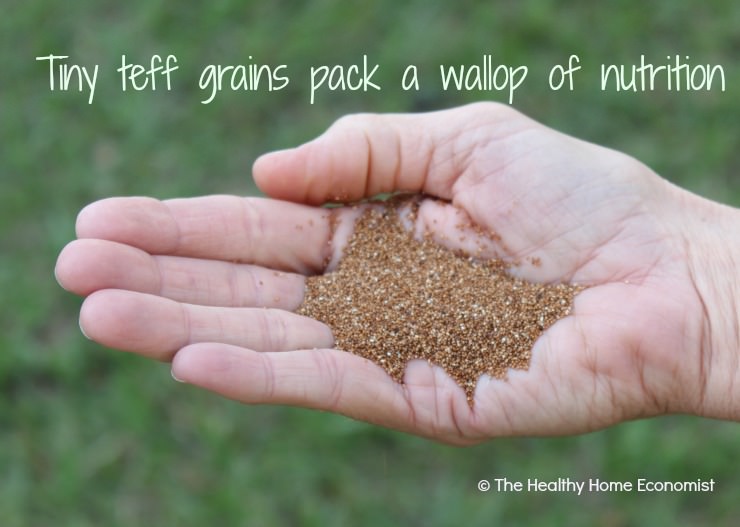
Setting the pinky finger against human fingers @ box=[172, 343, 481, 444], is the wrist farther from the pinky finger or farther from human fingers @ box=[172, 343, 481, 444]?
the pinky finger

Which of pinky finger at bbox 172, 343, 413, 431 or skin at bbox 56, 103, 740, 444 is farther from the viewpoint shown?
skin at bbox 56, 103, 740, 444

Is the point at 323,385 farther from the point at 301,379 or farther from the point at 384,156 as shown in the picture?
the point at 384,156

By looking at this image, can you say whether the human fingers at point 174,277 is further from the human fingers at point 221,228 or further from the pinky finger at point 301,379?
the pinky finger at point 301,379

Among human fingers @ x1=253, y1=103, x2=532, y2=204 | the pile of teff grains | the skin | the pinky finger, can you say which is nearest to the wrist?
the skin

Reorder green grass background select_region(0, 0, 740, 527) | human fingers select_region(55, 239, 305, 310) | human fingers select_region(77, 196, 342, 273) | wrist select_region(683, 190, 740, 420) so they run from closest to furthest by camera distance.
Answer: human fingers select_region(55, 239, 305, 310) → human fingers select_region(77, 196, 342, 273) → wrist select_region(683, 190, 740, 420) → green grass background select_region(0, 0, 740, 527)

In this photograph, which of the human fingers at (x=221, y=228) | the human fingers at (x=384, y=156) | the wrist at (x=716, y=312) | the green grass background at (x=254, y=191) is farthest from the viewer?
the green grass background at (x=254, y=191)

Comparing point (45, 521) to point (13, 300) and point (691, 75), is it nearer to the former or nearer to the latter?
point (13, 300)

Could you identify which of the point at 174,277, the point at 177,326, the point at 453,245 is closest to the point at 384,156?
the point at 453,245

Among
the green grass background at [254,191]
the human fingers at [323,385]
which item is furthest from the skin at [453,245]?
the green grass background at [254,191]
